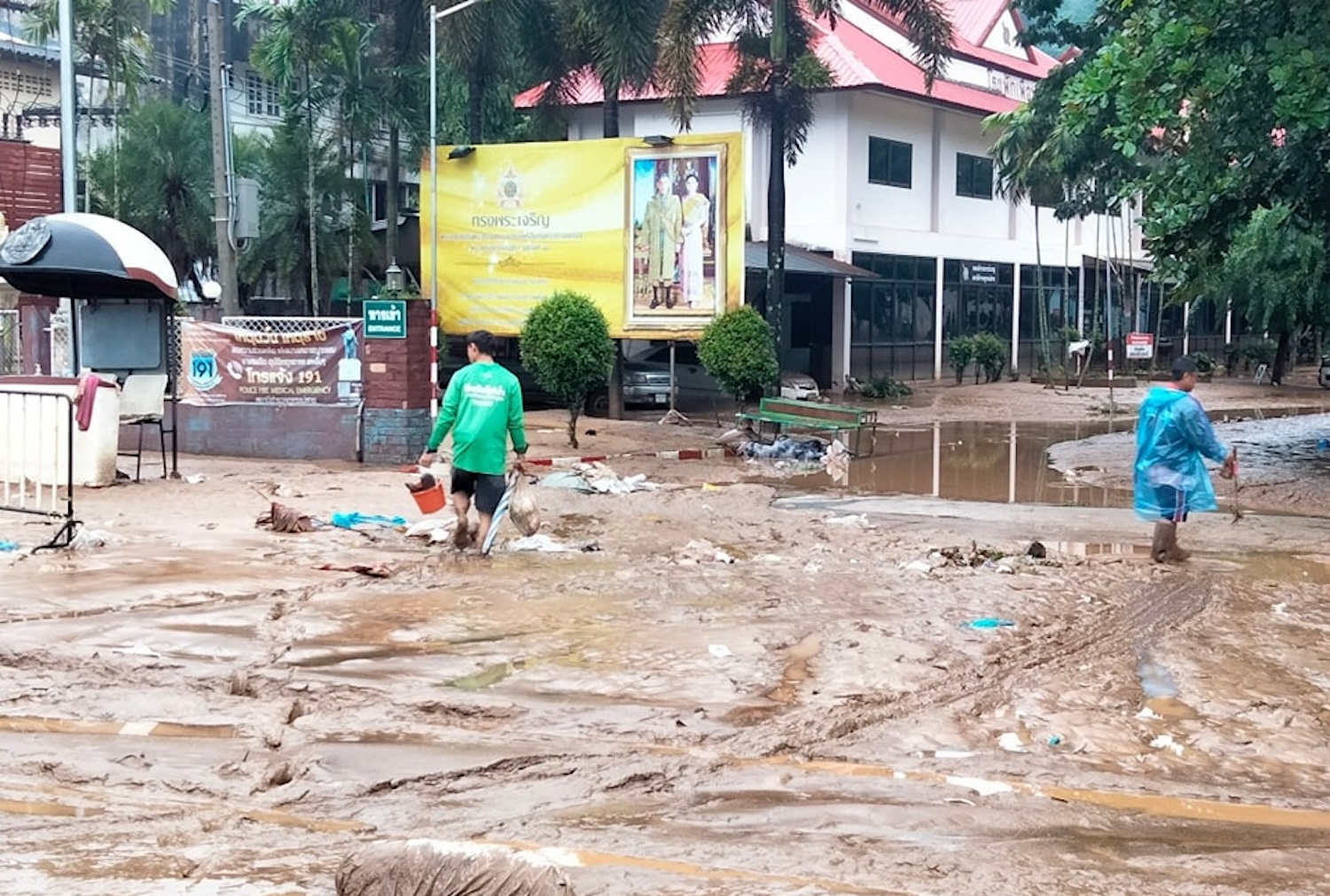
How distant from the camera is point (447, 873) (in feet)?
13.5

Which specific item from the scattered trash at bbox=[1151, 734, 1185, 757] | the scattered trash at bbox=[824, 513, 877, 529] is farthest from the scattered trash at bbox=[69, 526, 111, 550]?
the scattered trash at bbox=[1151, 734, 1185, 757]

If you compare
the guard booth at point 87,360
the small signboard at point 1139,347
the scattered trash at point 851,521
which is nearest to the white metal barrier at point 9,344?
the guard booth at point 87,360

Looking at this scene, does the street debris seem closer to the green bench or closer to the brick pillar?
the brick pillar

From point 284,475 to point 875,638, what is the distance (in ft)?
31.2

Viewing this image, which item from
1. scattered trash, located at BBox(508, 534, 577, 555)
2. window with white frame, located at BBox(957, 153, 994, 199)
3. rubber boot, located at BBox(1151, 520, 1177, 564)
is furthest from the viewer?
window with white frame, located at BBox(957, 153, 994, 199)

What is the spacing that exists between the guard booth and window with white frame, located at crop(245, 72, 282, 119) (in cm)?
2846

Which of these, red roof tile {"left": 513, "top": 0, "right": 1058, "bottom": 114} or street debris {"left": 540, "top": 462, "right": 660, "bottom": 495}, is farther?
red roof tile {"left": 513, "top": 0, "right": 1058, "bottom": 114}

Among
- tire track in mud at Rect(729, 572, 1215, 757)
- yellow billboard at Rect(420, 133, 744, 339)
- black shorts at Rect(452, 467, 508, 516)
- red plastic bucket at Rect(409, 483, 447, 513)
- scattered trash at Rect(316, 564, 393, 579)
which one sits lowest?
tire track in mud at Rect(729, 572, 1215, 757)

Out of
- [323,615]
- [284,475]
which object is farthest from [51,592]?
[284,475]

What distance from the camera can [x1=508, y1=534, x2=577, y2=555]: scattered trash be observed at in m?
11.1

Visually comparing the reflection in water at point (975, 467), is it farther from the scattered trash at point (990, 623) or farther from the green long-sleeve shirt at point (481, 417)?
the scattered trash at point (990, 623)

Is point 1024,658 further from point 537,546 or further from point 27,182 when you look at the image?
point 27,182

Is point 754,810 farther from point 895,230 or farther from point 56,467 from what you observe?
point 895,230

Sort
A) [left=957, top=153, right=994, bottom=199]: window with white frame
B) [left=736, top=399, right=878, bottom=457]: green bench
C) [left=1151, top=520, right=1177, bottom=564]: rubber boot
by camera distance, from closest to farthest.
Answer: [left=1151, top=520, right=1177, bottom=564]: rubber boot
[left=736, top=399, right=878, bottom=457]: green bench
[left=957, top=153, right=994, bottom=199]: window with white frame
